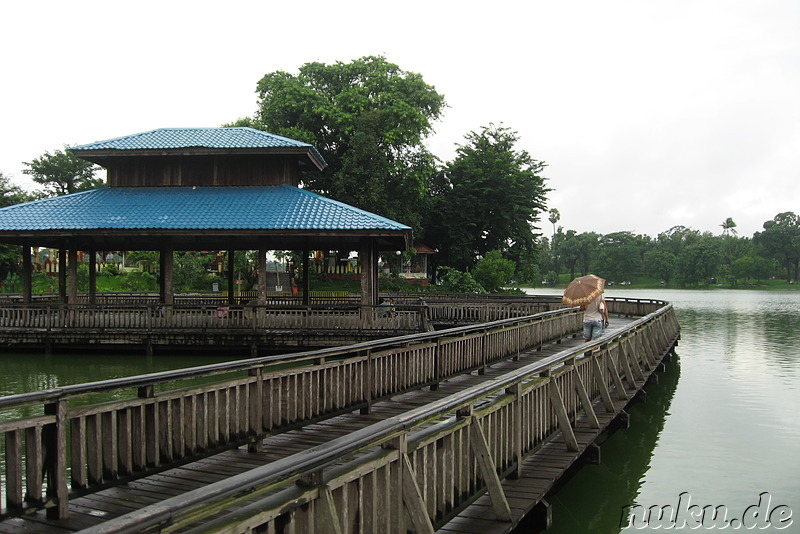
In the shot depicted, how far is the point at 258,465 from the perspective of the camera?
6.70m

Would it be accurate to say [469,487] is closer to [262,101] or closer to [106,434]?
→ [106,434]

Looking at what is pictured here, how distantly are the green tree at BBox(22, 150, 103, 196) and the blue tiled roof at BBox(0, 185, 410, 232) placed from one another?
1243 inches

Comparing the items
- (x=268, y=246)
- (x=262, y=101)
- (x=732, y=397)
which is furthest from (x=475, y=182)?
(x=732, y=397)

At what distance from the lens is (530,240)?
1996 inches

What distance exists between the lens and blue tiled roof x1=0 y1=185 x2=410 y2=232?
21.5 metres

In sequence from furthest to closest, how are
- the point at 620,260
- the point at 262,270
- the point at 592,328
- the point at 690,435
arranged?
the point at 620,260 → the point at 262,270 → the point at 592,328 → the point at 690,435

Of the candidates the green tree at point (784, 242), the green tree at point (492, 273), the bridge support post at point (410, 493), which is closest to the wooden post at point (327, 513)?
the bridge support post at point (410, 493)

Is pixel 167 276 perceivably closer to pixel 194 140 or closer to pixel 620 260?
pixel 194 140

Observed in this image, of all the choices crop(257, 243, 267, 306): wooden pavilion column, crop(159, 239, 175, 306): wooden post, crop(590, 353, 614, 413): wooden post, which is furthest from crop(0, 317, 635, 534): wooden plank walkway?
crop(159, 239, 175, 306): wooden post

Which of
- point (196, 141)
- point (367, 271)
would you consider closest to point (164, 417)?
point (367, 271)

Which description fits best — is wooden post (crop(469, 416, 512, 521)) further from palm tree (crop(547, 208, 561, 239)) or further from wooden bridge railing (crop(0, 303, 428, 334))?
palm tree (crop(547, 208, 561, 239))

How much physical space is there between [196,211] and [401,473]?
1977 centimetres

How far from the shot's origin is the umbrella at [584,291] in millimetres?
14109

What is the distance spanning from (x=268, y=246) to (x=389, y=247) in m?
5.03
